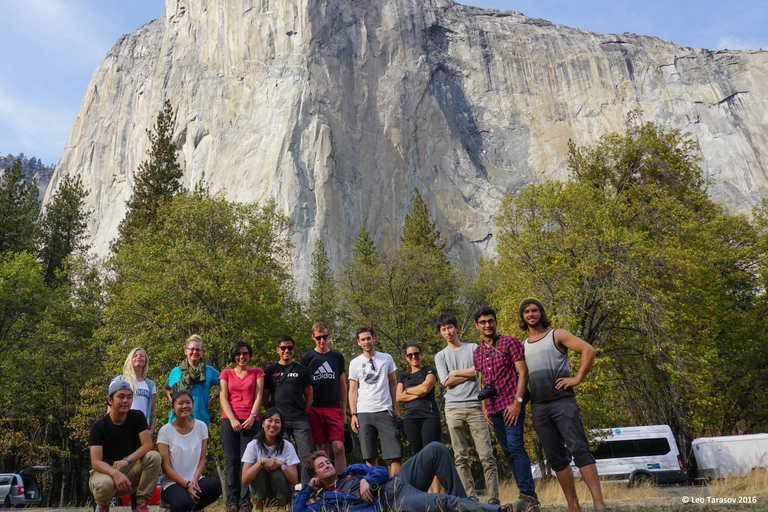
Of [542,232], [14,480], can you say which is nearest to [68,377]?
[14,480]

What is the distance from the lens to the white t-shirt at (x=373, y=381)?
6.08m

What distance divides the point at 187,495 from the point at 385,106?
52.5 metres

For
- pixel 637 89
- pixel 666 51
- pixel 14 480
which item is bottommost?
pixel 14 480

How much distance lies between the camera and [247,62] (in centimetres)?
5200

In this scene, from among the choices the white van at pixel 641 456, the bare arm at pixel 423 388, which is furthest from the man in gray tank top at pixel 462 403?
the white van at pixel 641 456

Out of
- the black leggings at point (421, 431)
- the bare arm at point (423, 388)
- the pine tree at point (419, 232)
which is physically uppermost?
the pine tree at point (419, 232)

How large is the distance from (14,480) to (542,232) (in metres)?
17.3

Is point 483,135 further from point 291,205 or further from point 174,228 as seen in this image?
point 174,228

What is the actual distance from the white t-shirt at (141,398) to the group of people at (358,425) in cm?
1

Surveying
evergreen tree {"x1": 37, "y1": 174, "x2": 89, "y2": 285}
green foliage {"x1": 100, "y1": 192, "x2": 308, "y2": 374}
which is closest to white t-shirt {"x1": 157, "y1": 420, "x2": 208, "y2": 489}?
green foliage {"x1": 100, "y1": 192, "x2": 308, "y2": 374}

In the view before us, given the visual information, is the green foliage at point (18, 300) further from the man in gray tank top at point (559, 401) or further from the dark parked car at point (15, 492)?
the man in gray tank top at point (559, 401)

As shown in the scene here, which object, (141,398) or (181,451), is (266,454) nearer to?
(181,451)

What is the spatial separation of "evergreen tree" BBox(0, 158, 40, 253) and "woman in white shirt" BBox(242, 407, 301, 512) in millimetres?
27098

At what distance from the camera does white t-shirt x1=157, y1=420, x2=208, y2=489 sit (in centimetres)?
515
